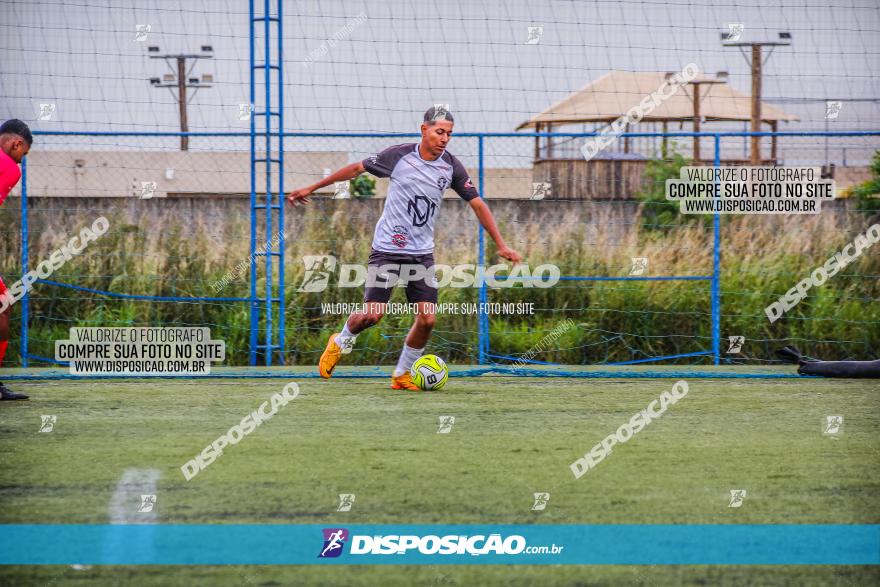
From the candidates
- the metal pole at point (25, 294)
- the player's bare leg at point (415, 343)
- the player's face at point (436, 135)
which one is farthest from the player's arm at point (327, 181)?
the metal pole at point (25, 294)

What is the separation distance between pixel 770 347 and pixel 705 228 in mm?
1570

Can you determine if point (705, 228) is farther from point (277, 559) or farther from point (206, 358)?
point (277, 559)

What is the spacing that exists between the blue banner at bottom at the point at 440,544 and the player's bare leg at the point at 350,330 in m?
4.87

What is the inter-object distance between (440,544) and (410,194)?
533 centimetres

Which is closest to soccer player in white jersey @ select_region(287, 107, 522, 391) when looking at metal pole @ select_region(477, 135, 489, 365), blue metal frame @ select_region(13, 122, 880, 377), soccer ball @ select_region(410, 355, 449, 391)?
soccer ball @ select_region(410, 355, 449, 391)

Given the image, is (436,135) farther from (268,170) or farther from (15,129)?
Result: (15,129)

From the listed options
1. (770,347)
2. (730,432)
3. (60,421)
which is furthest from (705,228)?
(60,421)

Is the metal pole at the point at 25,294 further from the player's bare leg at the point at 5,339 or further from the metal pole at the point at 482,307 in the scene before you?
the metal pole at the point at 482,307

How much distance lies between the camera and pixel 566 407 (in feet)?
27.1

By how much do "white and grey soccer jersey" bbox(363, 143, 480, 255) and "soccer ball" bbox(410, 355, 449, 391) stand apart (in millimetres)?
933

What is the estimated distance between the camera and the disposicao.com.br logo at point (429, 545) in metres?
4.05

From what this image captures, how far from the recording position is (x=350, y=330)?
30.8 ft

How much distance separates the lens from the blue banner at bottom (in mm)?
3928

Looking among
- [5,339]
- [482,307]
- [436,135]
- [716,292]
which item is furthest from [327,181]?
[716,292]
